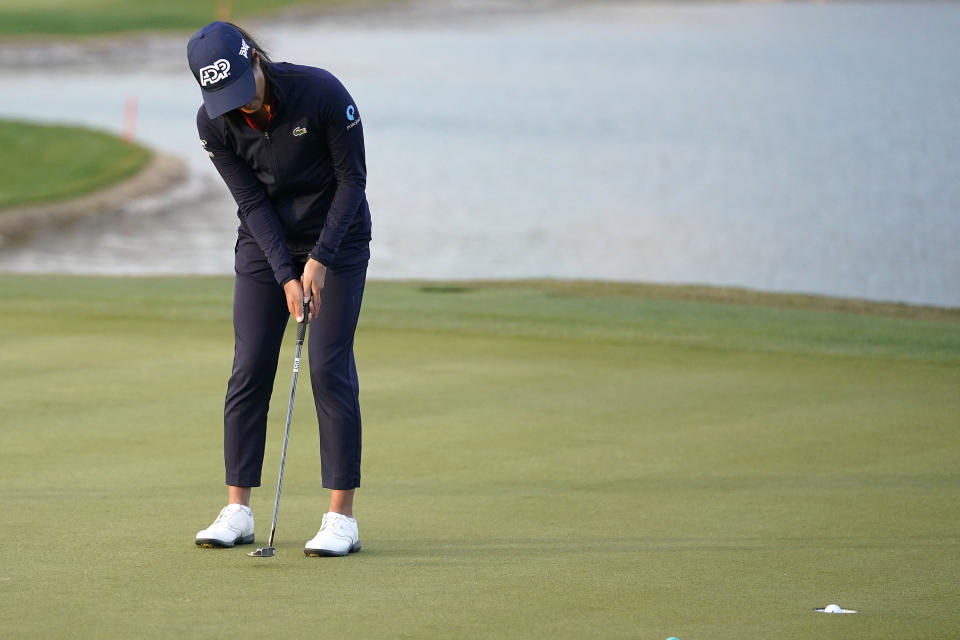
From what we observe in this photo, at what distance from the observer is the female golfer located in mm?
3996

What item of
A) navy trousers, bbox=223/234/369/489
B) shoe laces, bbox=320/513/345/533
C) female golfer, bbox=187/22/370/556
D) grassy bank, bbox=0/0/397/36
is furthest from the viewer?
grassy bank, bbox=0/0/397/36

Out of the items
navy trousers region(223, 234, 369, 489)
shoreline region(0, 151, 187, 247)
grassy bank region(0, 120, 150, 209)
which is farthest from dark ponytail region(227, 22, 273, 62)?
grassy bank region(0, 120, 150, 209)

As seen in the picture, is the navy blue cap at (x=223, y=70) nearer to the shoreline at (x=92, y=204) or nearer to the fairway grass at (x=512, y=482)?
the fairway grass at (x=512, y=482)

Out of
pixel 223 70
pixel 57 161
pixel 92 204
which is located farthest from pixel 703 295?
pixel 57 161

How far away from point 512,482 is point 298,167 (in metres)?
1.41

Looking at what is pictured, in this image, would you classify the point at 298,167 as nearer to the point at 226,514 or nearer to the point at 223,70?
the point at 223,70

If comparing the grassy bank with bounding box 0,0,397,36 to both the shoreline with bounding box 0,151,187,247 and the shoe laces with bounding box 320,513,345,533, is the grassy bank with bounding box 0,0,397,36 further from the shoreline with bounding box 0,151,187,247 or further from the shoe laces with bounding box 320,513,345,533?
the shoe laces with bounding box 320,513,345,533

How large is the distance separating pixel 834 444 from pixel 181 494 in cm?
243

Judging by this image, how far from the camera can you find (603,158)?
3394 centimetres

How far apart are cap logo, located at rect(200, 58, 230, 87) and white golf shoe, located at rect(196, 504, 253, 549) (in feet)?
3.84

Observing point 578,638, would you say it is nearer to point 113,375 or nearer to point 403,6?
point 113,375

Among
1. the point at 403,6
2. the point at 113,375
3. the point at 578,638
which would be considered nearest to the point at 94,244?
the point at 113,375

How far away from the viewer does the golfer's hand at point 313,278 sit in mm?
4062

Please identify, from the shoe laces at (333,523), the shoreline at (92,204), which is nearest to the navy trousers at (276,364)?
the shoe laces at (333,523)
